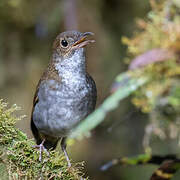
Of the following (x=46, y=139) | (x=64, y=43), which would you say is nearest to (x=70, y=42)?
(x=64, y=43)

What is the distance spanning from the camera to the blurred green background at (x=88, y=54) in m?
6.88

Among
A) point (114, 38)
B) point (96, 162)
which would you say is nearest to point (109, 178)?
point (96, 162)

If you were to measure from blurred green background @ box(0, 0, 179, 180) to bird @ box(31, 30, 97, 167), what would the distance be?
224 centimetres

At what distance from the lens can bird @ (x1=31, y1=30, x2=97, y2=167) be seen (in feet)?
14.3

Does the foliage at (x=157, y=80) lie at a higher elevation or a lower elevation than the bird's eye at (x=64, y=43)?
lower

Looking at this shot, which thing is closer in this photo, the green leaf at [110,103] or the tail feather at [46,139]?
the green leaf at [110,103]

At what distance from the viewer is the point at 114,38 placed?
7297mm

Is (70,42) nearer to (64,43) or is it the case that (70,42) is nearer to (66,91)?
(64,43)

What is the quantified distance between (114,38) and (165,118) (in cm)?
437

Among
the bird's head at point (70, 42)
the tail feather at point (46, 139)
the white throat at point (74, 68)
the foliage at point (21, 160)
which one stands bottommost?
the foliage at point (21, 160)

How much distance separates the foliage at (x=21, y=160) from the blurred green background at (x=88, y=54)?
3.75 m

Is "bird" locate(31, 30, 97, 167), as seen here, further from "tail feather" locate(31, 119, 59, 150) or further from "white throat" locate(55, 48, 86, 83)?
"tail feather" locate(31, 119, 59, 150)

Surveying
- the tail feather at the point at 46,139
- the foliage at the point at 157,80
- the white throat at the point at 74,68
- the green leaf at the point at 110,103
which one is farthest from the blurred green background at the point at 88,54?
the green leaf at the point at 110,103

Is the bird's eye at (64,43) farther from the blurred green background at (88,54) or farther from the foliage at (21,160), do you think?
the blurred green background at (88,54)
